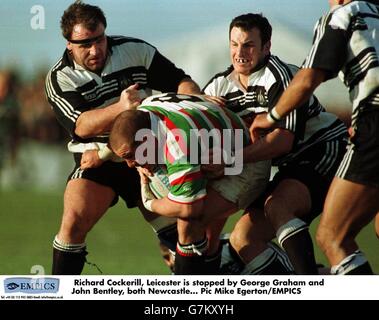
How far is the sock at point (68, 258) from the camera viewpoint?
17.4ft

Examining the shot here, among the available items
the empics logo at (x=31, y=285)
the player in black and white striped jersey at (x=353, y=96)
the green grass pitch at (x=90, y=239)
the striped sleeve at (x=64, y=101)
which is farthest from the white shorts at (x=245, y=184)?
the green grass pitch at (x=90, y=239)

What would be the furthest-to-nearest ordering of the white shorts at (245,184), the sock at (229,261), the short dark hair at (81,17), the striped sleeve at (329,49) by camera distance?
the sock at (229,261), the short dark hair at (81,17), the white shorts at (245,184), the striped sleeve at (329,49)

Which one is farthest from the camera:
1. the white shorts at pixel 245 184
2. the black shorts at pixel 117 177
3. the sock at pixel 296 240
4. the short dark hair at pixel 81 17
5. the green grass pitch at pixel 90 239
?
the green grass pitch at pixel 90 239

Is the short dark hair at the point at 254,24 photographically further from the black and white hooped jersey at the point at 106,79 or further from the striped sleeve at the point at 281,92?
the black and white hooped jersey at the point at 106,79

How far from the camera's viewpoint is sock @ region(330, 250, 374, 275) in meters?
4.72

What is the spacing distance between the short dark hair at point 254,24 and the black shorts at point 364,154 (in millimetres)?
813

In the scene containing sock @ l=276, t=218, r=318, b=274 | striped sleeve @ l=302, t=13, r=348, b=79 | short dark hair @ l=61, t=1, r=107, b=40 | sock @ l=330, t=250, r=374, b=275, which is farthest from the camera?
short dark hair @ l=61, t=1, r=107, b=40

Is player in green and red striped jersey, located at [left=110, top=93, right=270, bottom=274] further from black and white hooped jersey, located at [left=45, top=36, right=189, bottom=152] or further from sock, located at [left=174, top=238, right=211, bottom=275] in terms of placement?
black and white hooped jersey, located at [left=45, top=36, right=189, bottom=152]

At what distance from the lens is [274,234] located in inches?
212

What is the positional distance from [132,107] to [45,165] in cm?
731

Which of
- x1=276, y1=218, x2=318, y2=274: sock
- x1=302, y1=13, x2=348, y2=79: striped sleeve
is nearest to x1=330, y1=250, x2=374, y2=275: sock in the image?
x1=276, y1=218, x2=318, y2=274: sock

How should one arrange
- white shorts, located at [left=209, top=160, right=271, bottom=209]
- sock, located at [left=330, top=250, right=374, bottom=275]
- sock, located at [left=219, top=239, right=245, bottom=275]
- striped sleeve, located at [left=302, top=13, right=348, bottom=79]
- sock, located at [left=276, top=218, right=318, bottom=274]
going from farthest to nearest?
1. sock, located at [left=219, top=239, right=245, bottom=275]
2. white shorts, located at [left=209, top=160, right=271, bottom=209]
3. sock, located at [left=276, top=218, right=318, bottom=274]
4. sock, located at [left=330, top=250, right=374, bottom=275]
5. striped sleeve, located at [left=302, top=13, right=348, bottom=79]

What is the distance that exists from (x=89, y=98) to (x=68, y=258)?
0.91m
